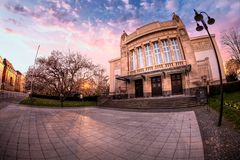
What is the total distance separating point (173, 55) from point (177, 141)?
1884cm

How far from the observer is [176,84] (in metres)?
19.2

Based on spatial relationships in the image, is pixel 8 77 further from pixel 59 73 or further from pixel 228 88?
pixel 228 88

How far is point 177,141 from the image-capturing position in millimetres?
4070

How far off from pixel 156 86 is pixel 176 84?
10.9 ft

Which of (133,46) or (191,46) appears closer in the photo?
(191,46)

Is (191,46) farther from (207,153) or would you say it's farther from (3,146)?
(3,146)

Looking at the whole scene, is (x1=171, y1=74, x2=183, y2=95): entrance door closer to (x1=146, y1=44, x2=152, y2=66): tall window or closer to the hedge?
(x1=146, y1=44, x2=152, y2=66): tall window

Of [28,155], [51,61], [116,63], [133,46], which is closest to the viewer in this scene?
[28,155]

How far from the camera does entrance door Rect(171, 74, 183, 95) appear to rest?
1887 centimetres

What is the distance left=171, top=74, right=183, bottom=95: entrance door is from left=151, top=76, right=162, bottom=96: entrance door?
216 cm

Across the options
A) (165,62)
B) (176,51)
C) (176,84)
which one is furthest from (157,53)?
(176,84)

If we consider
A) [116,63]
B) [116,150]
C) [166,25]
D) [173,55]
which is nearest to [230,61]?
[173,55]

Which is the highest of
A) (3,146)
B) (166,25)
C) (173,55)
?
(166,25)

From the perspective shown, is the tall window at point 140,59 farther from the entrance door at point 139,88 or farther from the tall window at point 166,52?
the tall window at point 166,52
